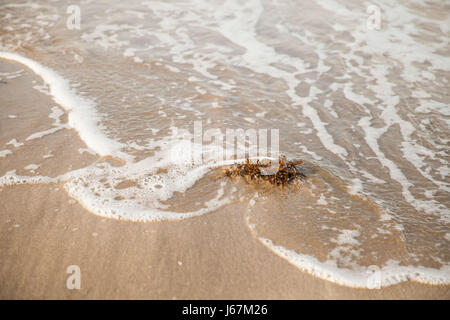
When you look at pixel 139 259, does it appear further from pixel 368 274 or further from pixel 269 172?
pixel 368 274

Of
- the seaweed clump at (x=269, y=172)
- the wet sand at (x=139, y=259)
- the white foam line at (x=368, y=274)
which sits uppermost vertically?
→ the seaweed clump at (x=269, y=172)

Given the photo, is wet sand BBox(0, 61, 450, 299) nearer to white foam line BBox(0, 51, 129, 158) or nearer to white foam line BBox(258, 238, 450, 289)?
white foam line BBox(258, 238, 450, 289)

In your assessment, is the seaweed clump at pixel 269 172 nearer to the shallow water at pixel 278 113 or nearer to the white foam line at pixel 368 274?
the shallow water at pixel 278 113

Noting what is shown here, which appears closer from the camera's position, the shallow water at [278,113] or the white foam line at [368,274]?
the white foam line at [368,274]

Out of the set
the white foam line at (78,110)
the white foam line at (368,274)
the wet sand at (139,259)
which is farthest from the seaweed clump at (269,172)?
the white foam line at (78,110)

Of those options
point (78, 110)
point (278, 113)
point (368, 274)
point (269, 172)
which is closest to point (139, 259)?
point (269, 172)

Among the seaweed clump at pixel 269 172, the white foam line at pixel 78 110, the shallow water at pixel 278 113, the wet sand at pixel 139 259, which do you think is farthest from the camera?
the white foam line at pixel 78 110
